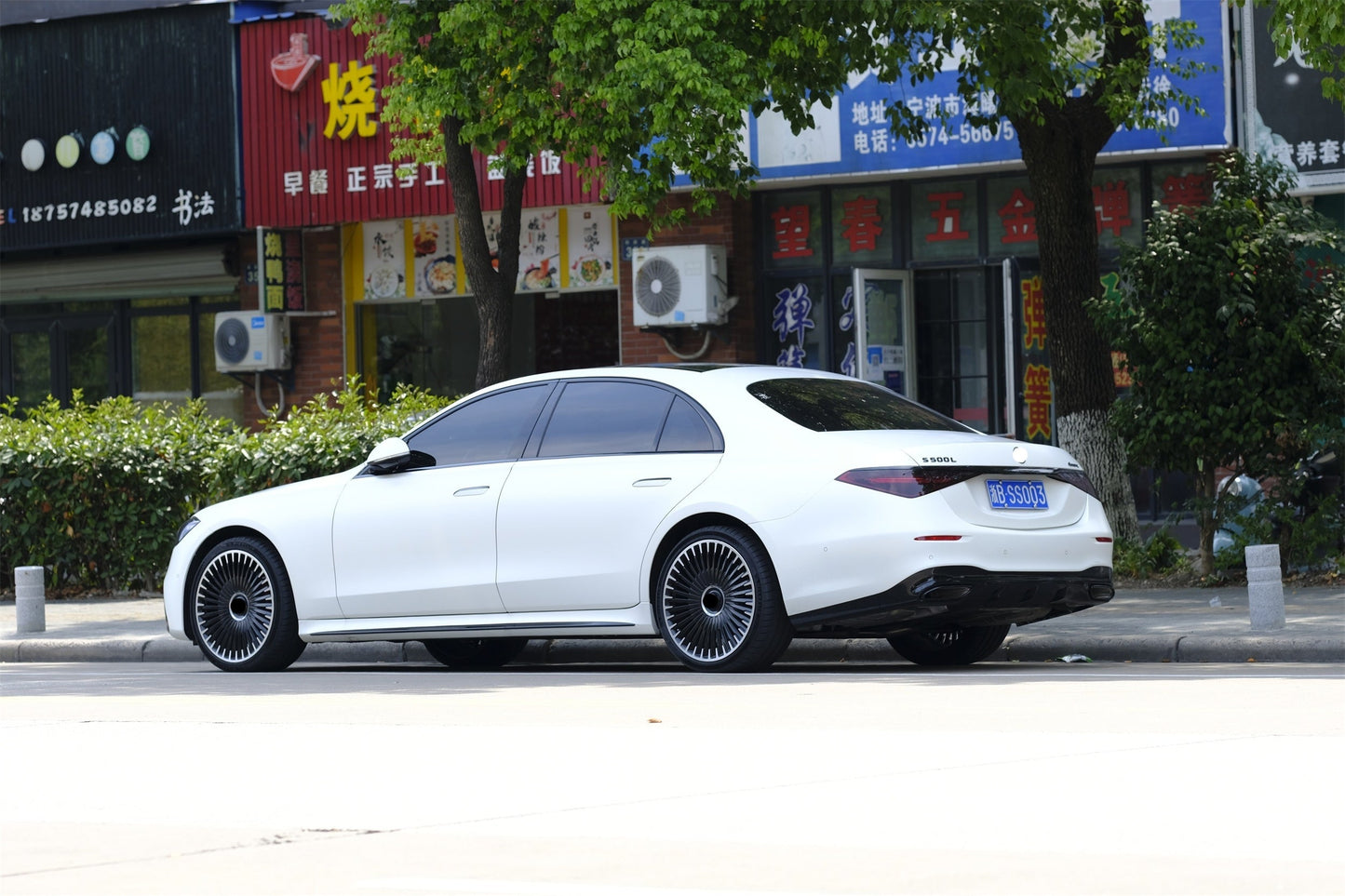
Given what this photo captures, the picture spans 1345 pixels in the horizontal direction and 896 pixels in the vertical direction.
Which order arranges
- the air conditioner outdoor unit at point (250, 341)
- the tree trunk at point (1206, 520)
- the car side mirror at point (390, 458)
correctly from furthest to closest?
the air conditioner outdoor unit at point (250, 341) < the tree trunk at point (1206, 520) < the car side mirror at point (390, 458)

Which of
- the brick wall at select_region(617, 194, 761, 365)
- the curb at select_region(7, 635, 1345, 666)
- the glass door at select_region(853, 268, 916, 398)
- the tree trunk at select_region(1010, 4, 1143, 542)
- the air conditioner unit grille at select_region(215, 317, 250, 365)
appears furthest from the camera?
the air conditioner unit grille at select_region(215, 317, 250, 365)

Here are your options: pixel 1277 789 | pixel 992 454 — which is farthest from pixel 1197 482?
pixel 1277 789

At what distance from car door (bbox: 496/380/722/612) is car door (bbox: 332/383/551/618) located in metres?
0.14

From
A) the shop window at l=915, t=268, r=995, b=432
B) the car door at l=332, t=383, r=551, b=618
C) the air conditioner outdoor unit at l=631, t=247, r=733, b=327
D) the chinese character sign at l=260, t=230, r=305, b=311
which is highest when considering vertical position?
the chinese character sign at l=260, t=230, r=305, b=311

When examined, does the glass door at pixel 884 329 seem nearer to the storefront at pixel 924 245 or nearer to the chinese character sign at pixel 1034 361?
the storefront at pixel 924 245

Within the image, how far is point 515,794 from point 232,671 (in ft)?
19.3

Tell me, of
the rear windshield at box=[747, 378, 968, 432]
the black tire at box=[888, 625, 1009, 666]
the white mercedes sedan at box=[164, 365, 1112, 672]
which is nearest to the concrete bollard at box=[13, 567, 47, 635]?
the white mercedes sedan at box=[164, 365, 1112, 672]

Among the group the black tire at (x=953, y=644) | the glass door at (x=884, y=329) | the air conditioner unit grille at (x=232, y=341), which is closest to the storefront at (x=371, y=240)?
the air conditioner unit grille at (x=232, y=341)

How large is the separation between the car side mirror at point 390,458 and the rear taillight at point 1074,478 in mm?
3438

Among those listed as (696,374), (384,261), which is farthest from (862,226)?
(696,374)

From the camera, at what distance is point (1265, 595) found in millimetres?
11031

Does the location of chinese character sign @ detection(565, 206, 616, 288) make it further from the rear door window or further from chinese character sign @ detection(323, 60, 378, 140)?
the rear door window

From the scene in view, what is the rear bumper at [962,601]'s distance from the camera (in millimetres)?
9547

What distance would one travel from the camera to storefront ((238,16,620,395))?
22.0m
